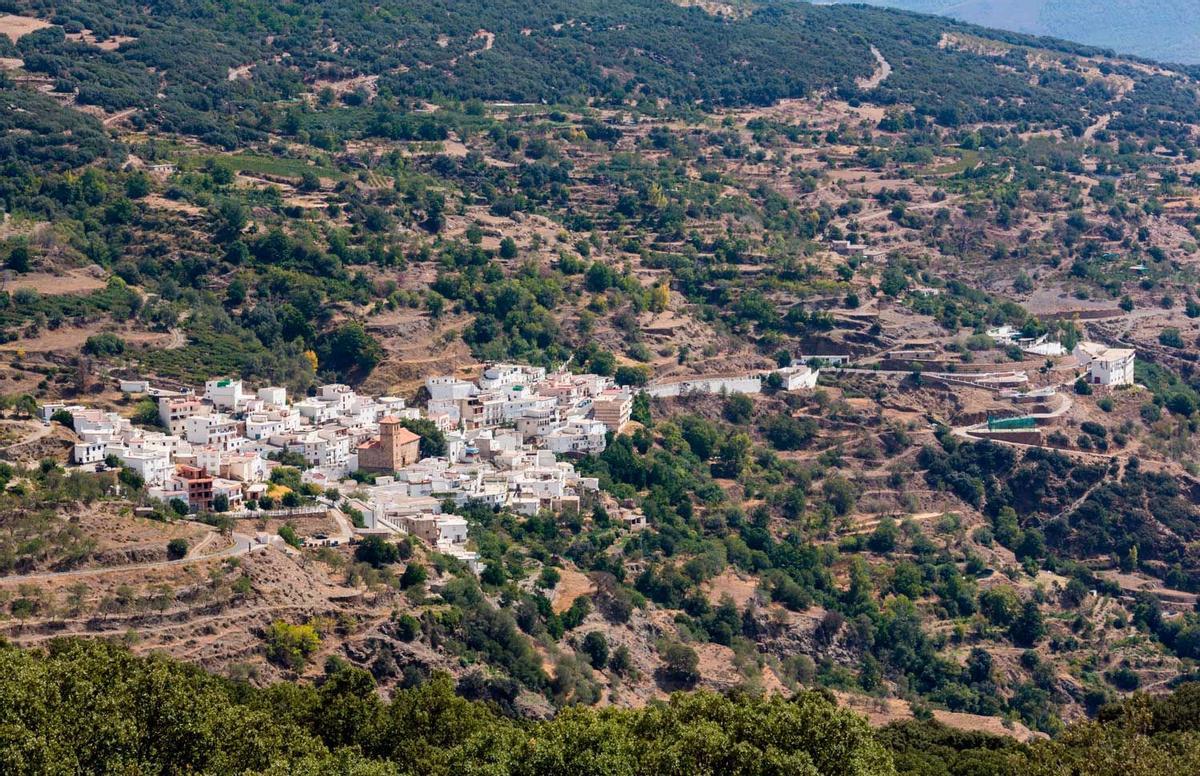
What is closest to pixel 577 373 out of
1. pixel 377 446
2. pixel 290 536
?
pixel 377 446

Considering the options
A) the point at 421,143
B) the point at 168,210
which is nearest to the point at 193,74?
the point at 421,143

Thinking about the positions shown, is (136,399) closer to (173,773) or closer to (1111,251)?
(173,773)

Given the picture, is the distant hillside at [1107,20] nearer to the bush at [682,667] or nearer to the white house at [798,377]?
the white house at [798,377]

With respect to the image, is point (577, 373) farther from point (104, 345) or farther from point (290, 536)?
point (290, 536)

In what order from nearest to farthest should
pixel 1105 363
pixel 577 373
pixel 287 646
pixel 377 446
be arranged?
pixel 287 646
pixel 377 446
pixel 577 373
pixel 1105 363

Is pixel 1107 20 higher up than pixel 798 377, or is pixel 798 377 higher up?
pixel 1107 20

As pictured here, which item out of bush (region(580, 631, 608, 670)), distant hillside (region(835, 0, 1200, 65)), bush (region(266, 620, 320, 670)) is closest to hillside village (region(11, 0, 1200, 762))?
bush (region(266, 620, 320, 670))
